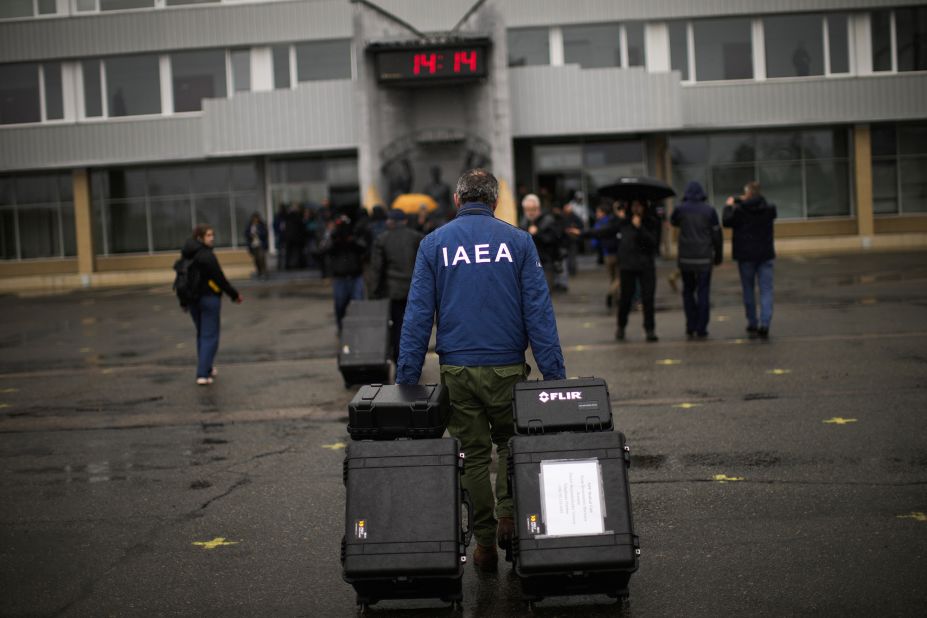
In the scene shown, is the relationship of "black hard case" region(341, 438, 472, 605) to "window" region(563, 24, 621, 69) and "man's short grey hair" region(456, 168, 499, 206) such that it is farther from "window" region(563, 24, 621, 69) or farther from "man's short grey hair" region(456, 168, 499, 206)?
"window" region(563, 24, 621, 69)

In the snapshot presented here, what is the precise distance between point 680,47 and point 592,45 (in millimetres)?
2607

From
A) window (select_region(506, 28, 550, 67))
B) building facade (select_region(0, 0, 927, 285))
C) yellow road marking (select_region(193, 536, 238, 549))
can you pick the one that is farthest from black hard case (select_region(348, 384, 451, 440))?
window (select_region(506, 28, 550, 67))

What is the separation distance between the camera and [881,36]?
34125mm

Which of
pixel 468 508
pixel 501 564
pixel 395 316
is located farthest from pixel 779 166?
pixel 468 508

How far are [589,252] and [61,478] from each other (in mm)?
26348

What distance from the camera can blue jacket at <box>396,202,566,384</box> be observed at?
5.79m

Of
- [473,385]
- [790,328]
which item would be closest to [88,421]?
[473,385]

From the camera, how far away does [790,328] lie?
15047 mm

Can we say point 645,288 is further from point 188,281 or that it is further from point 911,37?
point 911,37

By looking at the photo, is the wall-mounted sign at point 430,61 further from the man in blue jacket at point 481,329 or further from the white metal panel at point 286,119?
the man in blue jacket at point 481,329

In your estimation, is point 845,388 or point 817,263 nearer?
point 845,388

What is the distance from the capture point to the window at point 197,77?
35125mm

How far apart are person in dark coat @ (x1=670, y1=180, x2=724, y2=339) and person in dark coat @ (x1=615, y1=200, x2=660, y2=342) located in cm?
41

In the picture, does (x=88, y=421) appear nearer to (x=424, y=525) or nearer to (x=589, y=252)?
(x=424, y=525)
